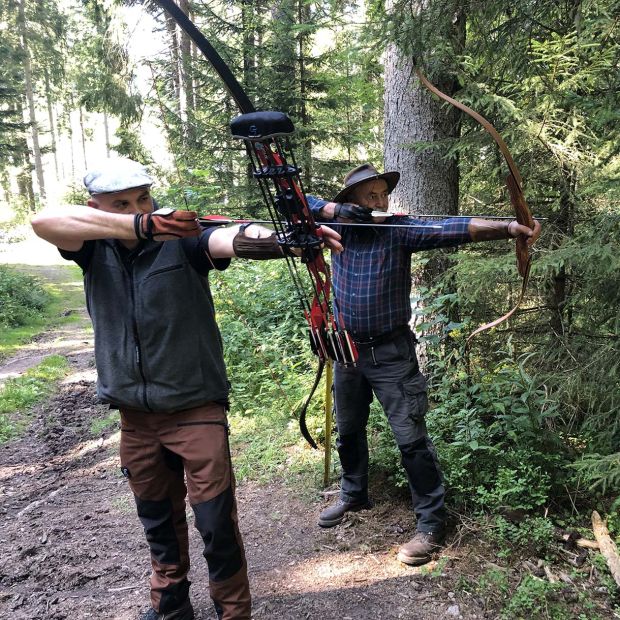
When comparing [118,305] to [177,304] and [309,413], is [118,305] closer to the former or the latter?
[177,304]

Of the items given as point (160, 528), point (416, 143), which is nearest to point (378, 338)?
point (160, 528)

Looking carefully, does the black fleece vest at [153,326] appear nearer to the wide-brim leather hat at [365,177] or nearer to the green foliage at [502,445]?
the wide-brim leather hat at [365,177]

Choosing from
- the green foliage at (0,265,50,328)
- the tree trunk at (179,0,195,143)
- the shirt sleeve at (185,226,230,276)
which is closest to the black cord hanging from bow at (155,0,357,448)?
the shirt sleeve at (185,226,230,276)

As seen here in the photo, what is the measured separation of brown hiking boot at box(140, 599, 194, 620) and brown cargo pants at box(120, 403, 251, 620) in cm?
6

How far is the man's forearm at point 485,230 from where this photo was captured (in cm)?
250

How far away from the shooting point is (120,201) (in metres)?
2.19

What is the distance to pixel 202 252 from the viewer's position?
7.11 feet

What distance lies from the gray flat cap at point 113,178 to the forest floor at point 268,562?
2160 millimetres

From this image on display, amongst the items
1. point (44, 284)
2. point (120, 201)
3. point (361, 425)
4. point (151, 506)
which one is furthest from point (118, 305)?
point (44, 284)

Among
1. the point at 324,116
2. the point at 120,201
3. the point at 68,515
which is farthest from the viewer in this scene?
the point at 324,116

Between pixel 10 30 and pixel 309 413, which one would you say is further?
pixel 10 30

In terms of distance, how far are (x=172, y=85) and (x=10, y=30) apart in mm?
13498

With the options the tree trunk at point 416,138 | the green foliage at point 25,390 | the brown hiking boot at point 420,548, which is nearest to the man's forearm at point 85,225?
the brown hiking boot at point 420,548

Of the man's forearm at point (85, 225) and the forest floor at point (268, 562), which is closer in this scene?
the man's forearm at point (85, 225)
